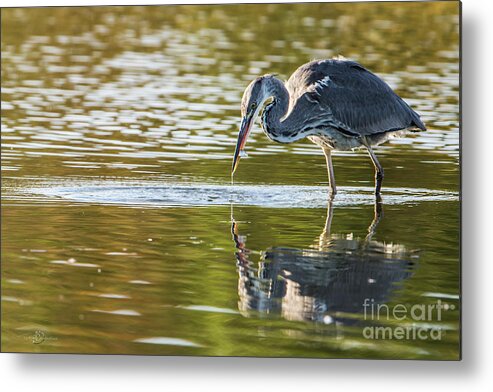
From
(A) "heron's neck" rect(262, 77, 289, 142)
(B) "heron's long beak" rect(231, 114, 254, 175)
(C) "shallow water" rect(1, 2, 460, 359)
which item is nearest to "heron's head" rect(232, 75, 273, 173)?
(B) "heron's long beak" rect(231, 114, 254, 175)

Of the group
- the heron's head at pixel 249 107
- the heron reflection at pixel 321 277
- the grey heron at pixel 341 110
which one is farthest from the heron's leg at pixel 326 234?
the heron's head at pixel 249 107

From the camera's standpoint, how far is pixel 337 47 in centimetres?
1273

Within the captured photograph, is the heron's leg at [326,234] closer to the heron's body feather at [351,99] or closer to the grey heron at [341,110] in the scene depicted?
the grey heron at [341,110]

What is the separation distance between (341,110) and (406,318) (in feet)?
9.30

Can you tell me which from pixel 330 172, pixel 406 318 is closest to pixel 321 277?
pixel 406 318

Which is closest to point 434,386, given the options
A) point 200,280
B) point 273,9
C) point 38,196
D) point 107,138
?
point 200,280

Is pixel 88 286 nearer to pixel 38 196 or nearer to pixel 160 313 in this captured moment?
pixel 160 313

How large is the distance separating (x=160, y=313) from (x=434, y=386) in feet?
5.47

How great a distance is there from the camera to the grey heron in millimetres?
10602

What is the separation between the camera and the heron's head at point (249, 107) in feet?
32.8

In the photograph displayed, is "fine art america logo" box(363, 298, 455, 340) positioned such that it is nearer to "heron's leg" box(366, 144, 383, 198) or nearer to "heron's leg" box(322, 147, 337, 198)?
"heron's leg" box(322, 147, 337, 198)

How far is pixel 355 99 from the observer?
35.6 feet

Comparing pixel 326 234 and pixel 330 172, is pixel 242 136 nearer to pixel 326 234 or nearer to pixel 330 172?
pixel 326 234

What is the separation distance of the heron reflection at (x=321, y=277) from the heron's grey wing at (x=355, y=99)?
1497 mm
